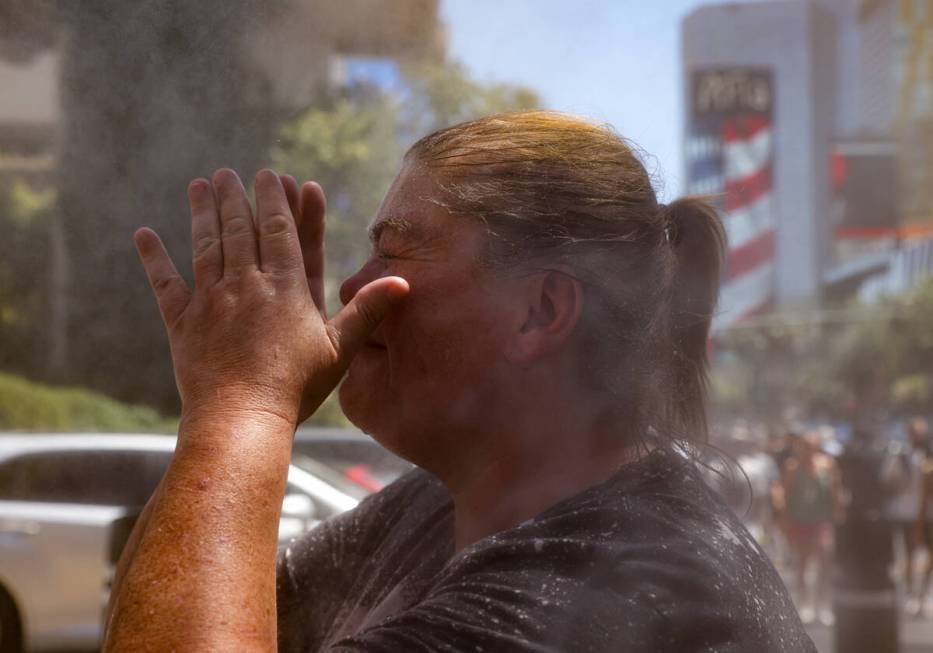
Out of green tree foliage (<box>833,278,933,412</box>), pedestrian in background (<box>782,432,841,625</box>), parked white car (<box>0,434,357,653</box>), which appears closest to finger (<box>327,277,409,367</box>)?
parked white car (<box>0,434,357,653</box>)

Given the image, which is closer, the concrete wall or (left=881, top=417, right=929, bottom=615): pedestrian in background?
the concrete wall

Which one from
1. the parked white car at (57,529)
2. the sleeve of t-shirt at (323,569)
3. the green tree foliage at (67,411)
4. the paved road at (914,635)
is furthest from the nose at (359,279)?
the paved road at (914,635)

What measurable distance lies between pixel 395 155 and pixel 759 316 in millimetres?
1992

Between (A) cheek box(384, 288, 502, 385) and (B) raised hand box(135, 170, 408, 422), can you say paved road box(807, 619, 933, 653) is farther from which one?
(B) raised hand box(135, 170, 408, 422)

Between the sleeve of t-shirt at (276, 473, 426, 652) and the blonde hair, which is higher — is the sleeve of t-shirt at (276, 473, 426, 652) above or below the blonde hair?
below

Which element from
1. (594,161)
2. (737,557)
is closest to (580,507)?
(737,557)

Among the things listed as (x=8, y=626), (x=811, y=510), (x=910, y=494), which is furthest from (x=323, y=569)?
(x=910, y=494)

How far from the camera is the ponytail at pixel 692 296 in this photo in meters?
1.08

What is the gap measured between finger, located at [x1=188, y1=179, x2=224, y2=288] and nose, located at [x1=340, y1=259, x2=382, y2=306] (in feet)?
0.52

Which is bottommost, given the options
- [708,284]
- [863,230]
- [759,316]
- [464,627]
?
[863,230]

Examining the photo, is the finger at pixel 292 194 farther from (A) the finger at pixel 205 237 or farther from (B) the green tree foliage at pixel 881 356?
(B) the green tree foliage at pixel 881 356

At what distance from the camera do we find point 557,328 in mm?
992

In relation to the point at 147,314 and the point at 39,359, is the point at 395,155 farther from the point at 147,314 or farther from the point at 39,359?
the point at 39,359

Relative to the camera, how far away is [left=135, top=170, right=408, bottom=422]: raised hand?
0.86 meters
